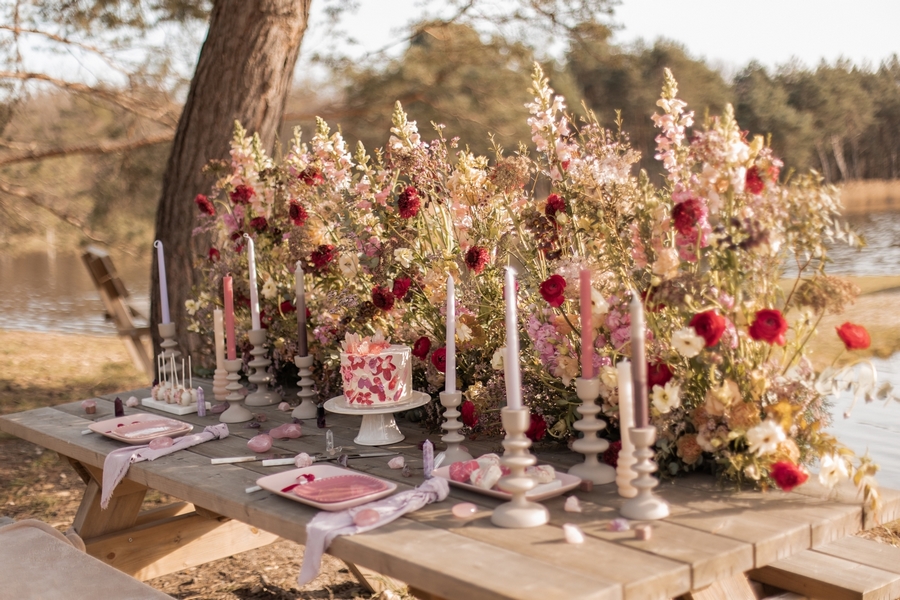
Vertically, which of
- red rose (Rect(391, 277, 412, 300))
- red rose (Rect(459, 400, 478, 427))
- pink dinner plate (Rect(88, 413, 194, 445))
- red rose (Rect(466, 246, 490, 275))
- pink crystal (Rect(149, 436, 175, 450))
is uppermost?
red rose (Rect(466, 246, 490, 275))

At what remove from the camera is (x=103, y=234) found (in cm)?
776

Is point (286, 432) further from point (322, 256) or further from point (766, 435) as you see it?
point (766, 435)

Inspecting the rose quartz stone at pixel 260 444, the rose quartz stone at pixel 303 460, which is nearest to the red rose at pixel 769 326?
the rose quartz stone at pixel 303 460

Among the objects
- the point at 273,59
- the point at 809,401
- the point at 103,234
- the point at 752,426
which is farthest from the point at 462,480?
the point at 103,234

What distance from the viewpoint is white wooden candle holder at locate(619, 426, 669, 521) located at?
144cm

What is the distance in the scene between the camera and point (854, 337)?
4.91 ft

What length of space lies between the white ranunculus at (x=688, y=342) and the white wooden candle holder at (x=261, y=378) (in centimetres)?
134

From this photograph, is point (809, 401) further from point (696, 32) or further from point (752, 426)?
point (696, 32)

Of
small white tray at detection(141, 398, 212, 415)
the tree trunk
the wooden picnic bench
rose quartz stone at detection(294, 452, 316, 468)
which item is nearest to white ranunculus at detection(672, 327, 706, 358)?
rose quartz stone at detection(294, 452, 316, 468)

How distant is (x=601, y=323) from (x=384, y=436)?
604mm

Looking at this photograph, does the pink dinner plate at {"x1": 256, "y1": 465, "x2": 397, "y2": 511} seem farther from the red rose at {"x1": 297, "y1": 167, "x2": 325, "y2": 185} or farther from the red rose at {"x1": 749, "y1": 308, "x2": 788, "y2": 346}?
the red rose at {"x1": 297, "y1": 167, "x2": 325, "y2": 185}

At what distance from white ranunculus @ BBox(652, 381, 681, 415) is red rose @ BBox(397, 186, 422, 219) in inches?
35.1

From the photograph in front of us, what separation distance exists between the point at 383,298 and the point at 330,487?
2.22ft

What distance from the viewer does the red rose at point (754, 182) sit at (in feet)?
5.21
